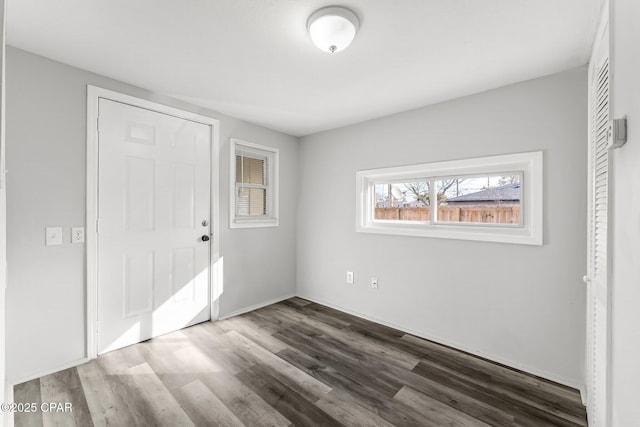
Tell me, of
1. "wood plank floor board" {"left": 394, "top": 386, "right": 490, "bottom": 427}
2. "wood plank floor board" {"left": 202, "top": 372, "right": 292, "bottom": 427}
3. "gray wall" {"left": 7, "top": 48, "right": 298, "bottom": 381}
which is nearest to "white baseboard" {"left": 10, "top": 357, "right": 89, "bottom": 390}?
"gray wall" {"left": 7, "top": 48, "right": 298, "bottom": 381}

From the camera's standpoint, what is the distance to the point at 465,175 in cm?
258

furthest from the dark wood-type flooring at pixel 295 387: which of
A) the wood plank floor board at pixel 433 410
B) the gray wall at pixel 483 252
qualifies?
the gray wall at pixel 483 252

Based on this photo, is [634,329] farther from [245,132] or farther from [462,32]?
[245,132]

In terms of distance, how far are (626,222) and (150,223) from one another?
299 cm

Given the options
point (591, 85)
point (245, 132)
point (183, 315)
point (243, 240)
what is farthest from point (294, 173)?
point (591, 85)

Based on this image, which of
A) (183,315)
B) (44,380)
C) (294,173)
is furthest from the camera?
(294,173)

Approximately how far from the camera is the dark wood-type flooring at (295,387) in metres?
1.66

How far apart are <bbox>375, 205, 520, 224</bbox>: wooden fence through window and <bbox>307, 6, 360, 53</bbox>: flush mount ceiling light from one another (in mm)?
1843

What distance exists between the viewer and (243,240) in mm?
3281

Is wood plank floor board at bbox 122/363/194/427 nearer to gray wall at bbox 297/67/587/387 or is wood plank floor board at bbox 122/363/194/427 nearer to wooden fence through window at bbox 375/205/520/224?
gray wall at bbox 297/67/587/387

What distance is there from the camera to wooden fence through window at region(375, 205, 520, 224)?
2.37 meters

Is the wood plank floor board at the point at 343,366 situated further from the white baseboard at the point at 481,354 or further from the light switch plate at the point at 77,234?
the light switch plate at the point at 77,234

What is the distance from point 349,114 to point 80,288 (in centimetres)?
285

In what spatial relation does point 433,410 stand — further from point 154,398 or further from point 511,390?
point 154,398
